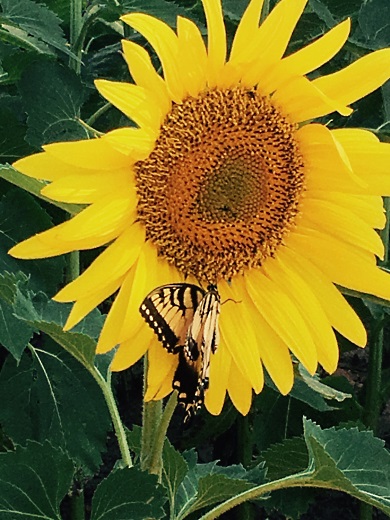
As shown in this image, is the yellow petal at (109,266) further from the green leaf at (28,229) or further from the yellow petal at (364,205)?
the green leaf at (28,229)

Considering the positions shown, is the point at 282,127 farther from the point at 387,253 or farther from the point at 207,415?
the point at 207,415

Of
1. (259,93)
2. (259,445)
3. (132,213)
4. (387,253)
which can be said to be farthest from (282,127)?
(259,445)

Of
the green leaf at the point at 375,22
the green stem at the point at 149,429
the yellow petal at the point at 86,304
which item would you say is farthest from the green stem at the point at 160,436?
the green leaf at the point at 375,22

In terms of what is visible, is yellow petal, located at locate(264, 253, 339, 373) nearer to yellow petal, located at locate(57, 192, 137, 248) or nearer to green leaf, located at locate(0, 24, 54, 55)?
yellow petal, located at locate(57, 192, 137, 248)

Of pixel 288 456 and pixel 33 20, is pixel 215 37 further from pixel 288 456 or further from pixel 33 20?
pixel 288 456

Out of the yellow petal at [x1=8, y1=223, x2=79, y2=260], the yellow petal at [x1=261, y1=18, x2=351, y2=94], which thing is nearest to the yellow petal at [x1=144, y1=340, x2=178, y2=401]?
the yellow petal at [x1=8, y1=223, x2=79, y2=260]

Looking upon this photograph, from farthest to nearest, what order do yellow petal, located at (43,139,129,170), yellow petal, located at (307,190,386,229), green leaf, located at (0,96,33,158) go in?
1. green leaf, located at (0,96,33,158)
2. yellow petal, located at (307,190,386,229)
3. yellow petal, located at (43,139,129,170)
